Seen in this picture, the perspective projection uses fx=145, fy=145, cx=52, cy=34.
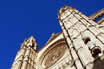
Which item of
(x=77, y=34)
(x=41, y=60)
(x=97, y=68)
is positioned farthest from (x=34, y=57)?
(x=97, y=68)

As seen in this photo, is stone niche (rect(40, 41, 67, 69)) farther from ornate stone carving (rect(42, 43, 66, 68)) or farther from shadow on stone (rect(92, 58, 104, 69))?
shadow on stone (rect(92, 58, 104, 69))

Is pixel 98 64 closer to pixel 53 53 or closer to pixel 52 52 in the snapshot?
pixel 53 53

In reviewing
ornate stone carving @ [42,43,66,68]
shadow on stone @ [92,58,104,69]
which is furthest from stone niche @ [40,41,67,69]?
shadow on stone @ [92,58,104,69]

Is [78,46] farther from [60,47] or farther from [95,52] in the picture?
[60,47]

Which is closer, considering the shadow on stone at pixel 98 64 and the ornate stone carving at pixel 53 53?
the shadow on stone at pixel 98 64

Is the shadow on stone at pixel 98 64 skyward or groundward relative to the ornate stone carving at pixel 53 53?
groundward

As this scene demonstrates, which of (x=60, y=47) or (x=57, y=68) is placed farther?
(x=60, y=47)

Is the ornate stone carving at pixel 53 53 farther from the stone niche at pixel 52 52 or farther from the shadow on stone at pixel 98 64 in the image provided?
the shadow on stone at pixel 98 64

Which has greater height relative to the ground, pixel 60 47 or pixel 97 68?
pixel 60 47

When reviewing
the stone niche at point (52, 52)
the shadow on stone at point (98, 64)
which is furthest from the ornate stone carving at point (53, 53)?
the shadow on stone at point (98, 64)

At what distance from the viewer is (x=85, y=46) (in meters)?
5.83

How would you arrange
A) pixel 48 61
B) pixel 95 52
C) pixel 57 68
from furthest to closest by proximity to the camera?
pixel 48 61, pixel 57 68, pixel 95 52

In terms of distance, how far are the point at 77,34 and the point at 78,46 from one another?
3.97 ft

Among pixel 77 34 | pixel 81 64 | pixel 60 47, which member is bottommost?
pixel 81 64
